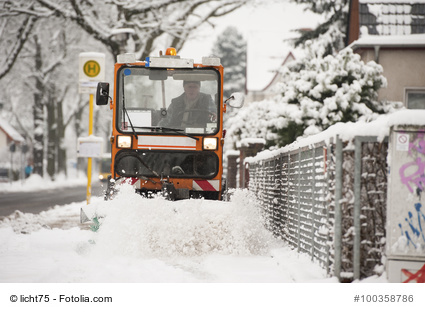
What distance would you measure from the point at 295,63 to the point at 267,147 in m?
3.39

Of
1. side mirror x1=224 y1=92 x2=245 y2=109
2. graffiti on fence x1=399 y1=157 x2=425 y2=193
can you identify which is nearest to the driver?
side mirror x1=224 y1=92 x2=245 y2=109

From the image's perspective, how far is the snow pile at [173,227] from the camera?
7.66 m

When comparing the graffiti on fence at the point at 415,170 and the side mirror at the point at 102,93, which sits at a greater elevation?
the side mirror at the point at 102,93

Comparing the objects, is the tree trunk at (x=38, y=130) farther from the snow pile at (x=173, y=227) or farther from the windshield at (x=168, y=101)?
the snow pile at (x=173, y=227)

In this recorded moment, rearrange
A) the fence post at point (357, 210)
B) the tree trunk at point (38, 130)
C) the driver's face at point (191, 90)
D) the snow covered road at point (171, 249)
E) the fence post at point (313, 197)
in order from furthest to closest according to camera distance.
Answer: the tree trunk at point (38, 130), the driver's face at point (191, 90), the fence post at point (313, 197), the snow covered road at point (171, 249), the fence post at point (357, 210)

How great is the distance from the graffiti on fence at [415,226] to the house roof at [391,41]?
14.6m

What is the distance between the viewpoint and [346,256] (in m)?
5.61

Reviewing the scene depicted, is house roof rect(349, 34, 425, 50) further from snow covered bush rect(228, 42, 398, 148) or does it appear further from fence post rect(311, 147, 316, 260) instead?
fence post rect(311, 147, 316, 260)

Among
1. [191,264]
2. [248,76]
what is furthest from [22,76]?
[191,264]

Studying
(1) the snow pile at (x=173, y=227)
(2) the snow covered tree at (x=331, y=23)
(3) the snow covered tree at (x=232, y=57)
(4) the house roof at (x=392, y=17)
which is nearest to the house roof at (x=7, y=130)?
(3) the snow covered tree at (x=232, y=57)

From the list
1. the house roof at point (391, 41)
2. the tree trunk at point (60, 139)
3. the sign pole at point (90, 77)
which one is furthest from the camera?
the tree trunk at point (60, 139)

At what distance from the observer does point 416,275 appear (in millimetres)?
5258

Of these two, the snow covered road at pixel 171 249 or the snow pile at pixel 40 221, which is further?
the snow pile at pixel 40 221
